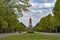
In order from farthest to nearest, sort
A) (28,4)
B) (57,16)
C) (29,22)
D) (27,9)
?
(29,22), (57,16), (28,4), (27,9)

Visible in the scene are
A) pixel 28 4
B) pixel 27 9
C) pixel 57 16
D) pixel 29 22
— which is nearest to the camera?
pixel 27 9

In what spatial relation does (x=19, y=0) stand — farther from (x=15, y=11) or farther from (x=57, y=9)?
(x=57, y=9)

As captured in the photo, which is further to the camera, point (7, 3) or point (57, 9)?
point (57, 9)

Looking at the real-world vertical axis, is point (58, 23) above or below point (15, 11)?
below

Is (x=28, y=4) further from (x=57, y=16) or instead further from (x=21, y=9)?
(x=57, y=16)

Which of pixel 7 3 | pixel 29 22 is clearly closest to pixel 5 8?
pixel 7 3

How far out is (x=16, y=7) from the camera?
115 feet

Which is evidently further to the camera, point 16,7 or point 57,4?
point 57,4

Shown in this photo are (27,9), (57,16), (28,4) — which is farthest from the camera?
(57,16)

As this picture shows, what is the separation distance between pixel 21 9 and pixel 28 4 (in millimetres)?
2280

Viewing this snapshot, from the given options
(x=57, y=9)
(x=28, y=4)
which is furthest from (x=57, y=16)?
(x=28, y=4)

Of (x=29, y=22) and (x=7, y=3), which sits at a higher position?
(x=7, y=3)

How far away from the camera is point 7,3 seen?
36.0 metres

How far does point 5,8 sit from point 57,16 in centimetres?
3601
